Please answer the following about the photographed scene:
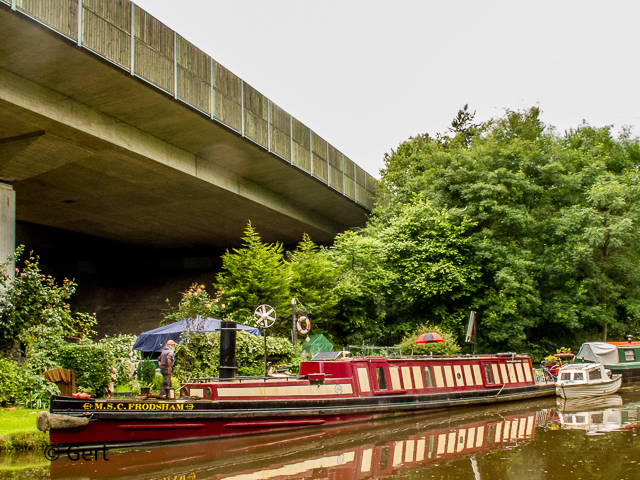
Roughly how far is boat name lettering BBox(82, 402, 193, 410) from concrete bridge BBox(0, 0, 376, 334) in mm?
9003

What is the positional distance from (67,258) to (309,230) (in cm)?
1845

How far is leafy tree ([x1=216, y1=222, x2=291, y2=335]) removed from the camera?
23.6m

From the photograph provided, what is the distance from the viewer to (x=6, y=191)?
1889 cm

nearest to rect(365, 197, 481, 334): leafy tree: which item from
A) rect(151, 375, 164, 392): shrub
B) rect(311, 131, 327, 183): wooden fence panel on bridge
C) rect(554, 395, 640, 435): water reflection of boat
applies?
rect(311, 131, 327, 183): wooden fence panel on bridge

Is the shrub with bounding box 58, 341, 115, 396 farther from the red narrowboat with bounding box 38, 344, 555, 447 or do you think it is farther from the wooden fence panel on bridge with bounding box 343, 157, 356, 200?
the wooden fence panel on bridge with bounding box 343, 157, 356, 200

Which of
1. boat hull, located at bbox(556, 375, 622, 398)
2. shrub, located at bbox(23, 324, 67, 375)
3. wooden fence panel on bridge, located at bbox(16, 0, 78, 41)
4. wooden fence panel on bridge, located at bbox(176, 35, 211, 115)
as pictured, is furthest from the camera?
boat hull, located at bbox(556, 375, 622, 398)

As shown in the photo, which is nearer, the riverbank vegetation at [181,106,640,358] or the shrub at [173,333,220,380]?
the shrub at [173,333,220,380]

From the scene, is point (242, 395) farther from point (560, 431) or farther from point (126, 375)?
point (560, 431)

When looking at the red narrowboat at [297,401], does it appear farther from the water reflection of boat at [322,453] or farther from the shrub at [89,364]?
the shrub at [89,364]

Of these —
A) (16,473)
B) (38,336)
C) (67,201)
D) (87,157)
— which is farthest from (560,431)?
(67,201)

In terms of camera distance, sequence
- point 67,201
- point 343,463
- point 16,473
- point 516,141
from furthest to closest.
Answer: point 516,141
point 67,201
point 343,463
point 16,473

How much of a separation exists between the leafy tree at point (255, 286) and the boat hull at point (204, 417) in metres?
8.72

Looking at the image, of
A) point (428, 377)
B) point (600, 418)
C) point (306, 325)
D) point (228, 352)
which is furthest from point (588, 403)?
point (228, 352)

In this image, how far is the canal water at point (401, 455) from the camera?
9.73 m
